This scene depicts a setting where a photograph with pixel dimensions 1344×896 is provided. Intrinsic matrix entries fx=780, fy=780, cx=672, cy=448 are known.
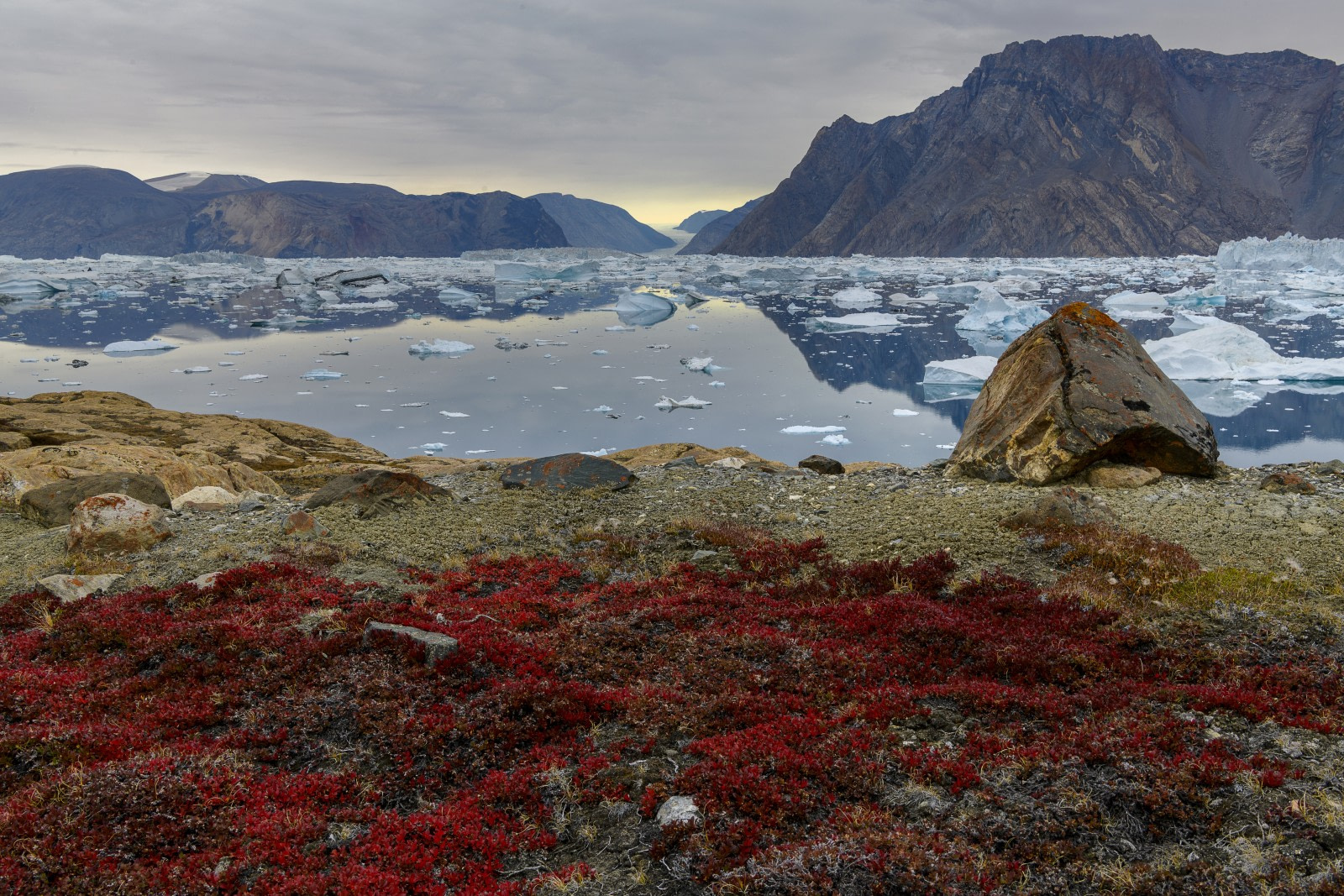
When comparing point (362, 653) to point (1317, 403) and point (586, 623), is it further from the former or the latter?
point (1317, 403)

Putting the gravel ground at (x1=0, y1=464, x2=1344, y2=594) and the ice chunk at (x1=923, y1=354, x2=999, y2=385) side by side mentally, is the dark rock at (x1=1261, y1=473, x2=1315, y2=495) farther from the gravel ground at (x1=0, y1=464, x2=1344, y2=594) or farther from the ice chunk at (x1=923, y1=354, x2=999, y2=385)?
the ice chunk at (x1=923, y1=354, x2=999, y2=385)

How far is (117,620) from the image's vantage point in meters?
8.50

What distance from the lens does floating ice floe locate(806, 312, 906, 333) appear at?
59.7 metres

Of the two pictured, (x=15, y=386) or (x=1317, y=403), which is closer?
(x=1317, y=403)

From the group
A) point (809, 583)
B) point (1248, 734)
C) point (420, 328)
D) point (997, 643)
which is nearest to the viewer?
point (1248, 734)

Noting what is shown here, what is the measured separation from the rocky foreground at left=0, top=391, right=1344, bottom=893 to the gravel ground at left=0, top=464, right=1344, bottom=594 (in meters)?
0.10

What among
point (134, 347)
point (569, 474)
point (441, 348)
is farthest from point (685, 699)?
point (134, 347)

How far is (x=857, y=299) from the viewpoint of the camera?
3017 inches

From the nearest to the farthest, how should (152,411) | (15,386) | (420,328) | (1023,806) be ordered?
(1023,806), (152,411), (15,386), (420,328)

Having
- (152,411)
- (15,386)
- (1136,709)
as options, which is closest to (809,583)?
(1136,709)

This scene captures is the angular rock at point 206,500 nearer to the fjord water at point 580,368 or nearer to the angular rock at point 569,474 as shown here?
the angular rock at point 569,474

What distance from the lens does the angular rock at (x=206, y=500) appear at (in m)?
13.7

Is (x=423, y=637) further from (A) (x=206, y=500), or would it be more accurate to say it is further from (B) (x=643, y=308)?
(B) (x=643, y=308)

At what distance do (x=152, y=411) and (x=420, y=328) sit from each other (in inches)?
1535
